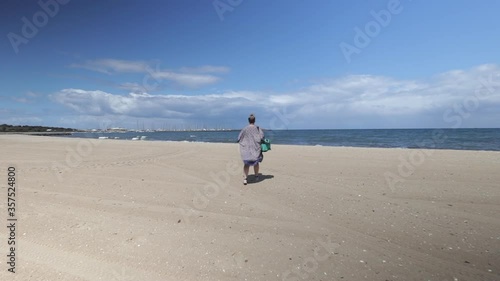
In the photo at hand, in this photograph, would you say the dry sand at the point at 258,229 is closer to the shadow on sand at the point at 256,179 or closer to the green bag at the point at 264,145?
the shadow on sand at the point at 256,179

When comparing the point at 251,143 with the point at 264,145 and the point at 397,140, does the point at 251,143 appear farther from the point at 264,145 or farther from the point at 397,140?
the point at 397,140

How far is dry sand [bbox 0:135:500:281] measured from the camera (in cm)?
379

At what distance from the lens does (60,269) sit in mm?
3711

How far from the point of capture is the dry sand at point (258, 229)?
3.79 metres

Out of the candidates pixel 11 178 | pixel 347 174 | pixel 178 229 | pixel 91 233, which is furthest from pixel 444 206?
pixel 11 178

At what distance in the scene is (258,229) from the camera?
5.19m

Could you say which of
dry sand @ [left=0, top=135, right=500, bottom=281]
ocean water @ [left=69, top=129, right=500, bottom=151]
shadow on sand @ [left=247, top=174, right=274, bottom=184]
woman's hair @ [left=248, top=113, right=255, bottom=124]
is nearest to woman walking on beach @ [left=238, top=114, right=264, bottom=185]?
woman's hair @ [left=248, top=113, right=255, bottom=124]

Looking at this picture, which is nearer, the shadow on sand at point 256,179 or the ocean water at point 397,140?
the shadow on sand at point 256,179

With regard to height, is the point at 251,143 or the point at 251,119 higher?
the point at 251,119

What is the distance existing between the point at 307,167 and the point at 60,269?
33.2 ft

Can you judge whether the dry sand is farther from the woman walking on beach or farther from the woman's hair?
the woman's hair

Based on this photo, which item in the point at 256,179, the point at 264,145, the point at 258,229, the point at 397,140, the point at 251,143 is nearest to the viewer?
the point at 258,229

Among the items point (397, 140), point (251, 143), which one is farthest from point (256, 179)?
point (397, 140)

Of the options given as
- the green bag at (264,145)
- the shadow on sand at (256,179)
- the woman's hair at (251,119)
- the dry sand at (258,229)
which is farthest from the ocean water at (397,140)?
the dry sand at (258,229)
